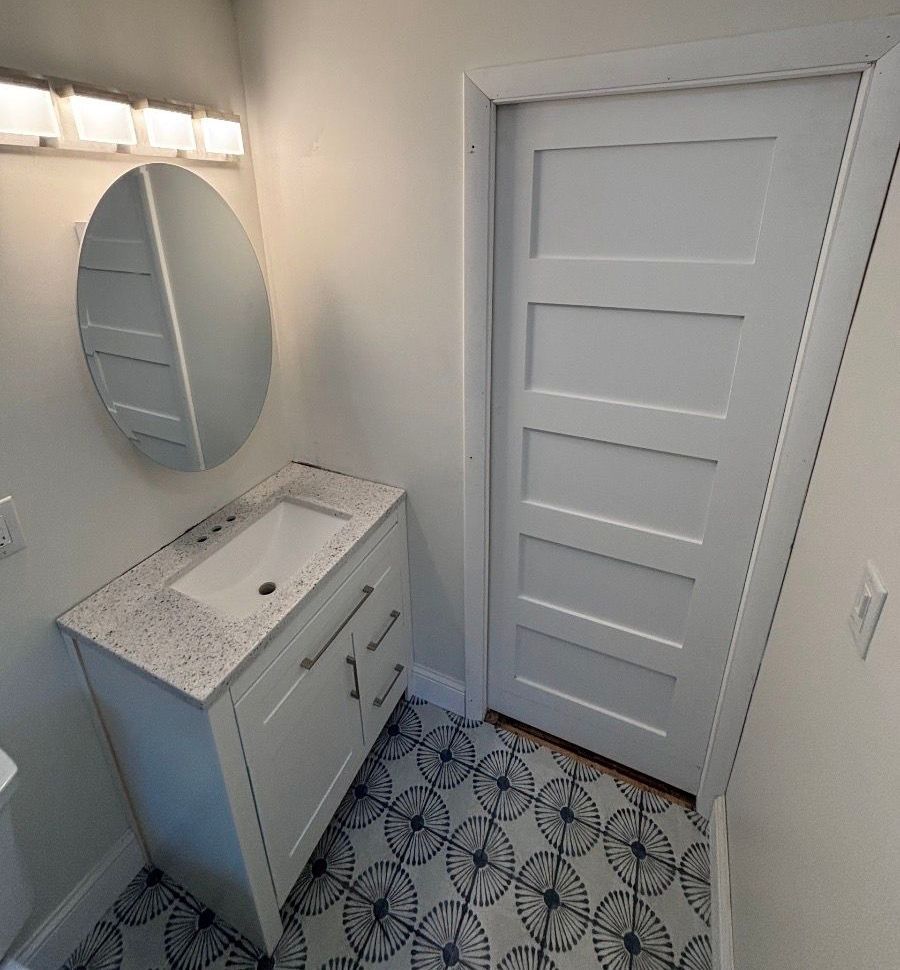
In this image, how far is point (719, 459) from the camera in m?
1.39

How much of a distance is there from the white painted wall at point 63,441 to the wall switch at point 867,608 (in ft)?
5.01

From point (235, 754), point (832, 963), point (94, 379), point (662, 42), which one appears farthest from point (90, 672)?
point (662, 42)

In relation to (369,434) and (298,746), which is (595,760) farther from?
(369,434)

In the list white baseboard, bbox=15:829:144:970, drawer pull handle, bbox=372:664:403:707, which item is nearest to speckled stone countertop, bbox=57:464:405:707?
drawer pull handle, bbox=372:664:403:707

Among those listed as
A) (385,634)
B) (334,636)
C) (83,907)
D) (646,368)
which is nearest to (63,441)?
(334,636)

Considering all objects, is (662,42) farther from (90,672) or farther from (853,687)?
(90,672)

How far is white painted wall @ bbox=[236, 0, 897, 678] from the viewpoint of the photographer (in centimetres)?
120

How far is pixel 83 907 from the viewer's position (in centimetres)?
149

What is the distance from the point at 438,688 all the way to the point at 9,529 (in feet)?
4.71

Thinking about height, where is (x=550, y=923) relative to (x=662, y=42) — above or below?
below

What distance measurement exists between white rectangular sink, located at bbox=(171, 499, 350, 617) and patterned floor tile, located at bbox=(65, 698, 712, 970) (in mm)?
753

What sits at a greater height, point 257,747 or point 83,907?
point 257,747

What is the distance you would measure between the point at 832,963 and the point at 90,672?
4.93 feet

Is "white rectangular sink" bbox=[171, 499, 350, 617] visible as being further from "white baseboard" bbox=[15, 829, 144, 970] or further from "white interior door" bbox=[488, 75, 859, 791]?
"white baseboard" bbox=[15, 829, 144, 970]
